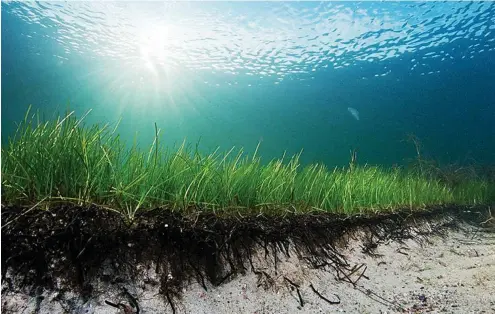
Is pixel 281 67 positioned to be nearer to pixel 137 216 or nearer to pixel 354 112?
pixel 354 112

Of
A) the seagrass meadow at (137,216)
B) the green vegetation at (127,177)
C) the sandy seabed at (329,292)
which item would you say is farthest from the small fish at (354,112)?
the seagrass meadow at (137,216)

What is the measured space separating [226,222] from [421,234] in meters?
3.29

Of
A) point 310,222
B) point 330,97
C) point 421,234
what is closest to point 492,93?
point 330,97

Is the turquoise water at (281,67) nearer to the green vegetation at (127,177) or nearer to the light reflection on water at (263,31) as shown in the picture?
the light reflection on water at (263,31)

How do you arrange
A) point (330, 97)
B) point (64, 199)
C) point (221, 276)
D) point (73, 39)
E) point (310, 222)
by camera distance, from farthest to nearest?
point (330, 97) → point (73, 39) → point (310, 222) → point (221, 276) → point (64, 199)

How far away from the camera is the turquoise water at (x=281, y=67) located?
20.4m

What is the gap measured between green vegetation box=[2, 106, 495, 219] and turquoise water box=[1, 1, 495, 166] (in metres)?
2.75

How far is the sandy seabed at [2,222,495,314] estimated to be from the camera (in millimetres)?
1501

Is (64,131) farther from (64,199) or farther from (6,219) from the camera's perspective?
(6,219)

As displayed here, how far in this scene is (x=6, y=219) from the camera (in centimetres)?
146

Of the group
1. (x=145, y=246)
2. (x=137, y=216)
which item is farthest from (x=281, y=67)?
(x=145, y=246)

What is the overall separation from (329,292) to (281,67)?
32.0 metres

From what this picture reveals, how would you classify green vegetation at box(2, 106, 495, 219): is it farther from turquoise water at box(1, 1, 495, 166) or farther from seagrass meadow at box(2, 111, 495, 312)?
turquoise water at box(1, 1, 495, 166)

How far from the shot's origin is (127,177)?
2.07m
